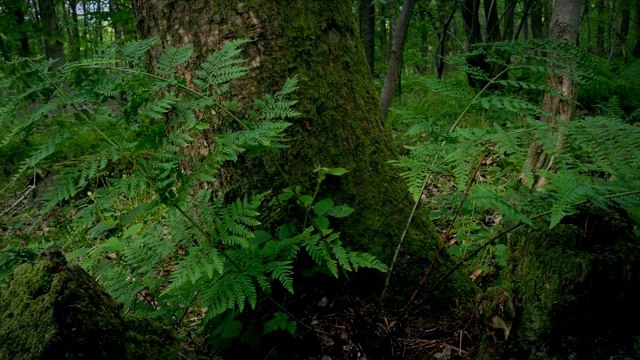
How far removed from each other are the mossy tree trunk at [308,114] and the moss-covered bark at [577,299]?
1.88 ft

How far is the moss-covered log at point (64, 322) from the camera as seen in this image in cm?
113

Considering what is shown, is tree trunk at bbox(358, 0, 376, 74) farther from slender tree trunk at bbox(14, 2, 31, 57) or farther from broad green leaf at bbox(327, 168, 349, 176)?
broad green leaf at bbox(327, 168, 349, 176)

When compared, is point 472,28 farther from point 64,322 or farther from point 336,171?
point 64,322

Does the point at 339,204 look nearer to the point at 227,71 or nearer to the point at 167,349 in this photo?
the point at 227,71

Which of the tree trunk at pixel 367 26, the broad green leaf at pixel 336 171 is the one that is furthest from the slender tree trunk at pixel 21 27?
the tree trunk at pixel 367 26

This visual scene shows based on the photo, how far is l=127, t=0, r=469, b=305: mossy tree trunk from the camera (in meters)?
2.15

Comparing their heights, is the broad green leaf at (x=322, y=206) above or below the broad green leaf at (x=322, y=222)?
above

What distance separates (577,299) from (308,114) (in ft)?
4.77

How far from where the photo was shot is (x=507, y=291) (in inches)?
64.0

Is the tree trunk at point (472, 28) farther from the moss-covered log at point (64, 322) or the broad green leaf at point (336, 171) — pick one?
the moss-covered log at point (64, 322)

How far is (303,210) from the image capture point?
2.10 metres

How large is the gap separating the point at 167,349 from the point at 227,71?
1.03 metres

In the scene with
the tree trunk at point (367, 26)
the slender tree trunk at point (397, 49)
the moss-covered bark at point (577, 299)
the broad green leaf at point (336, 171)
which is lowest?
the moss-covered bark at point (577, 299)

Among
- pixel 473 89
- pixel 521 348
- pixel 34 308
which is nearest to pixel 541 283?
pixel 521 348
